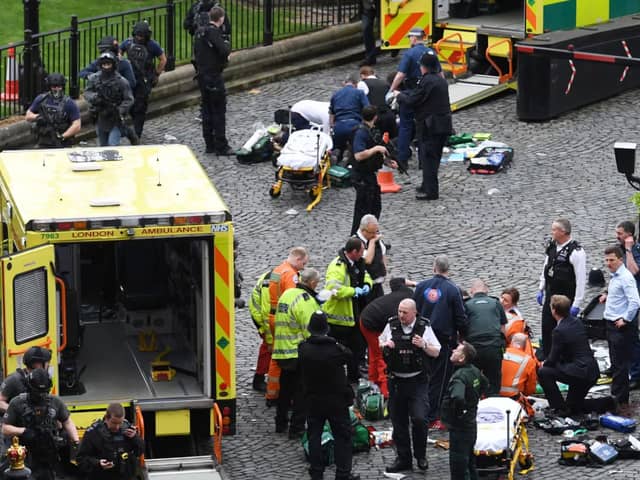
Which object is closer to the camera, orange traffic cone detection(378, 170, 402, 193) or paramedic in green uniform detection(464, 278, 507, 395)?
paramedic in green uniform detection(464, 278, 507, 395)

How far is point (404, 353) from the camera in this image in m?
13.3

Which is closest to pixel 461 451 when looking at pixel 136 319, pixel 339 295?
pixel 339 295

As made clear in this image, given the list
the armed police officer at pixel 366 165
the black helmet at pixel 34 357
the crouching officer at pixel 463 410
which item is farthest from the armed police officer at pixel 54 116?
the crouching officer at pixel 463 410

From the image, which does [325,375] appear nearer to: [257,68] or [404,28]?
[404,28]

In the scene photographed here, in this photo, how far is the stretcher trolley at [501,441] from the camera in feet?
43.3

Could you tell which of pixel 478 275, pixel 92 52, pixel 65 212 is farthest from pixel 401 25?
pixel 65 212

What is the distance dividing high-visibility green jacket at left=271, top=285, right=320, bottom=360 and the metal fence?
29.7ft

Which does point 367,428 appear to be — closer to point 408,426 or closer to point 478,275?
point 408,426

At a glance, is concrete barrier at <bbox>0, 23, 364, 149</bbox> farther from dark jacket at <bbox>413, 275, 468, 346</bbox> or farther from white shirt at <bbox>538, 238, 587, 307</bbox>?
white shirt at <bbox>538, 238, 587, 307</bbox>

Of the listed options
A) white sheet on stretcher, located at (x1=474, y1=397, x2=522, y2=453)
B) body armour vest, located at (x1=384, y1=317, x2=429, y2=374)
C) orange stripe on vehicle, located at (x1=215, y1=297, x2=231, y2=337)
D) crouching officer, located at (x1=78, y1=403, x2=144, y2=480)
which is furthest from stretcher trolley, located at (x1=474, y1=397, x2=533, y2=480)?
crouching officer, located at (x1=78, y1=403, x2=144, y2=480)

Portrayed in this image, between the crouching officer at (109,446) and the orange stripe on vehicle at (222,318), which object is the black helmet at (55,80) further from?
the crouching officer at (109,446)

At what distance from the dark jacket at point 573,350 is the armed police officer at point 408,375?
1291 millimetres

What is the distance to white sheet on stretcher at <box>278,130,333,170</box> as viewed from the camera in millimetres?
19688

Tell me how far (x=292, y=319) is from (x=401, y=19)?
1127cm
